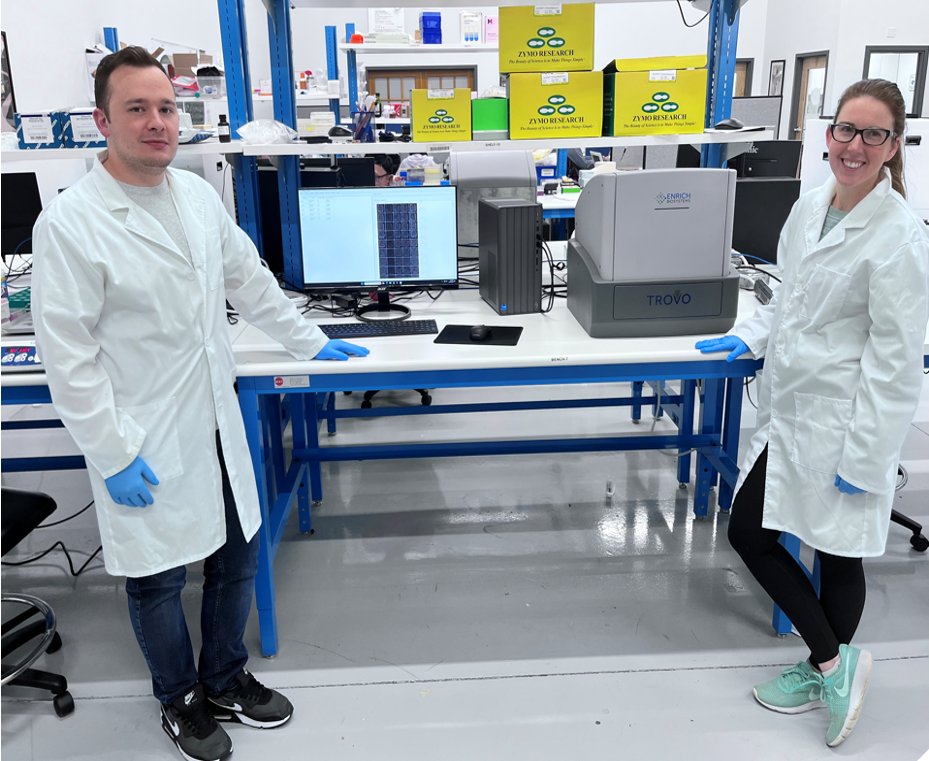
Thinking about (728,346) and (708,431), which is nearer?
(728,346)

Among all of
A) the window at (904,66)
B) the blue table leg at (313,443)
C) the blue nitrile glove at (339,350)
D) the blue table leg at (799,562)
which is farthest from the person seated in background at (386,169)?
the window at (904,66)

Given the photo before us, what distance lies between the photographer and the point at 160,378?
1408 mm

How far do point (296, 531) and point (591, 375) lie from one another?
4.07 feet

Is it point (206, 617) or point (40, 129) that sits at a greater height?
point (40, 129)

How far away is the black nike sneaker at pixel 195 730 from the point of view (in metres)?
1.59

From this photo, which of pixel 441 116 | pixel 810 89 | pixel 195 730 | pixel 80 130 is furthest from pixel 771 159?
pixel 810 89

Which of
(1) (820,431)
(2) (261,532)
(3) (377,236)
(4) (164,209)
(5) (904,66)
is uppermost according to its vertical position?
(5) (904,66)

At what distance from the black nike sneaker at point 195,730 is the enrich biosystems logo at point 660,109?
1.93m

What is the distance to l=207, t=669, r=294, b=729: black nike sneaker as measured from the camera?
1.69 m

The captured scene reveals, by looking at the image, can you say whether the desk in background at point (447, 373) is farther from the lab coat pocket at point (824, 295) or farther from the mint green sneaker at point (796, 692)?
the mint green sneaker at point (796, 692)

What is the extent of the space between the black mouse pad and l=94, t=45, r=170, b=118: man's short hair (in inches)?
35.7

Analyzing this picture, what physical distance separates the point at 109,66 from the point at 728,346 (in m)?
1.41

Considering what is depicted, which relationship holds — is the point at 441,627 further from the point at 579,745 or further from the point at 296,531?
the point at 296,531

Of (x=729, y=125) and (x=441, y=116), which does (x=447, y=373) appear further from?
(x=729, y=125)
